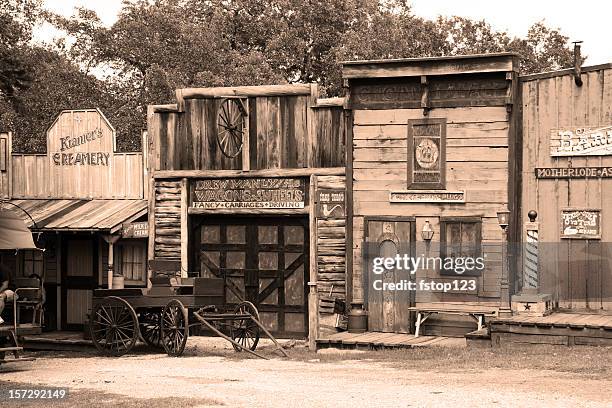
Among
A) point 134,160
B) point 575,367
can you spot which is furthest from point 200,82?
point 575,367

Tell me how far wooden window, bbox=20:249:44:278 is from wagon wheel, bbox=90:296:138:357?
5.99 metres

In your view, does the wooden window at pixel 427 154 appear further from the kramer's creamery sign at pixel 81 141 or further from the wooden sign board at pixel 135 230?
the kramer's creamery sign at pixel 81 141

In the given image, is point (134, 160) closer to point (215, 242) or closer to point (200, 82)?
point (215, 242)

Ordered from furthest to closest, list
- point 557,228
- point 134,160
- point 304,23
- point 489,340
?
point 304,23 → point 134,160 → point 557,228 → point 489,340

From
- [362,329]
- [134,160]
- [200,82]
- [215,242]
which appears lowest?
[362,329]

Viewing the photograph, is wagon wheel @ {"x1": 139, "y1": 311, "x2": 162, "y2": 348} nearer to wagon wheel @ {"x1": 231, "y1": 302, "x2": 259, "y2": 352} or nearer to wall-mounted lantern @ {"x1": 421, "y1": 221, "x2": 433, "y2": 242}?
wagon wheel @ {"x1": 231, "y1": 302, "x2": 259, "y2": 352}

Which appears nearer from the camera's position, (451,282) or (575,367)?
→ (575,367)

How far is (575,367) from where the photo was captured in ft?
56.5

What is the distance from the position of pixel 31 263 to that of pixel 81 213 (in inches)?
92.8

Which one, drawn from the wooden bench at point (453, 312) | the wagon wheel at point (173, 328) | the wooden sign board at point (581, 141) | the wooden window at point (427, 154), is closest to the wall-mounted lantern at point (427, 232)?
the wooden window at point (427, 154)

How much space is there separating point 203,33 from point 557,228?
2229 cm

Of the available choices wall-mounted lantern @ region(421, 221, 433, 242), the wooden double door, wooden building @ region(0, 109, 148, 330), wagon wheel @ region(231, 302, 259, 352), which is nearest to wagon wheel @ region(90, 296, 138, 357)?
wagon wheel @ region(231, 302, 259, 352)

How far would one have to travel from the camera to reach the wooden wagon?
20.8 m

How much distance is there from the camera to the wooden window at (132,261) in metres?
26.4
